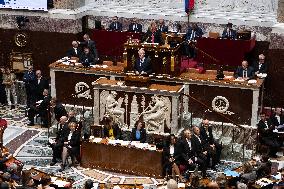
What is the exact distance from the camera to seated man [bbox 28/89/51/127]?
1994 cm

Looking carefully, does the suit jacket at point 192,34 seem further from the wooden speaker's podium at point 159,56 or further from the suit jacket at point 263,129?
the suit jacket at point 263,129

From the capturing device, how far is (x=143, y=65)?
18.7 meters

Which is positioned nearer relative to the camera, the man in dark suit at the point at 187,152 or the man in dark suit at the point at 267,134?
the man in dark suit at the point at 187,152

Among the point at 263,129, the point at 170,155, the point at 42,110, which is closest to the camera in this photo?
the point at 170,155

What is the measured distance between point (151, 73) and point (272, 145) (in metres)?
4.10

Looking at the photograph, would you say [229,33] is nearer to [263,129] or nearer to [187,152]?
[263,129]

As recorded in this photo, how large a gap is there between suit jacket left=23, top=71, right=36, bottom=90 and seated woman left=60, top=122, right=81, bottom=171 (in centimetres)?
425

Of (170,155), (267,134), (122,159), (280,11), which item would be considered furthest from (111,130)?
(280,11)

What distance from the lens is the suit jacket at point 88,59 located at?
20.1 metres

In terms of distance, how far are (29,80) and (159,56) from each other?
501 cm

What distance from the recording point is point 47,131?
19.9 meters

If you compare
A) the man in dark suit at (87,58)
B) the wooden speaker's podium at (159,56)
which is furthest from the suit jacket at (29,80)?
the wooden speaker's podium at (159,56)

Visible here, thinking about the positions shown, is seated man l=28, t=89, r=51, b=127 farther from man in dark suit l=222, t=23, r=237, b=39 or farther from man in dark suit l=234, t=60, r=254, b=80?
man in dark suit l=222, t=23, r=237, b=39

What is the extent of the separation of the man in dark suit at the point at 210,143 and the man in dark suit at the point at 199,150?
17cm
